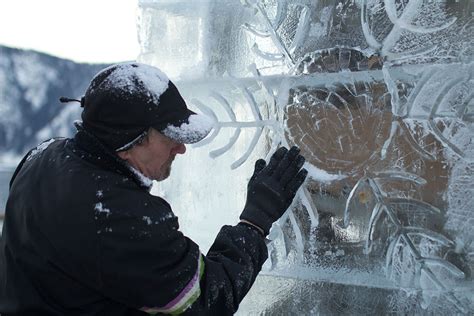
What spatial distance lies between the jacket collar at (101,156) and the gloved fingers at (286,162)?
1.42 ft

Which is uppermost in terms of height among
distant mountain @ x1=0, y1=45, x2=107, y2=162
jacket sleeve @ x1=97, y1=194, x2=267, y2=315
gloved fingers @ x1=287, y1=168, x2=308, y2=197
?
gloved fingers @ x1=287, y1=168, x2=308, y2=197

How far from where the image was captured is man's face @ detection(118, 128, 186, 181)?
51.8 inches

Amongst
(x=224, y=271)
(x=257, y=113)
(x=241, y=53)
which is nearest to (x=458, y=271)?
(x=224, y=271)

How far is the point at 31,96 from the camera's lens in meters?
4.96

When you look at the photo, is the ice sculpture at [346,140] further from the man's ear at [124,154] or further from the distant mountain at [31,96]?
the distant mountain at [31,96]

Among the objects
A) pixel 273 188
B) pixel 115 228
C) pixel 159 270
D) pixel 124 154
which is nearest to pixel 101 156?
pixel 124 154

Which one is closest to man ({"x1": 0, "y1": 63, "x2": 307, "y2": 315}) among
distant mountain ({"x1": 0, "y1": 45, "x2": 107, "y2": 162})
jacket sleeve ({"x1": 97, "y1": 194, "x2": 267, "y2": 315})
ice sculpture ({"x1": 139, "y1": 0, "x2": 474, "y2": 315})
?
jacket sleeve ({"x1": 97, "y1": 194, "x2": 267, "y2": 315})

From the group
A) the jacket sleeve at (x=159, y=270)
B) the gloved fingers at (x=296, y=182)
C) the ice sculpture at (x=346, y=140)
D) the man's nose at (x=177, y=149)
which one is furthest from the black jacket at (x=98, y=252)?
the ice sculpture at (x=346, y=140)

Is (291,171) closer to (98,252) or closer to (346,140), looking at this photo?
(346,140)

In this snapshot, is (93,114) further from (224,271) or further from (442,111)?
(442,111)

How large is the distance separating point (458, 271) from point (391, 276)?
206 mm

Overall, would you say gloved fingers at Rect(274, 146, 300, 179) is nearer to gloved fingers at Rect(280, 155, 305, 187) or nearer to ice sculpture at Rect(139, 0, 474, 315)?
gloved fingers at Rect(280, 155, 305, 187)

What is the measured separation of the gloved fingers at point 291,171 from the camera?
5.03ft

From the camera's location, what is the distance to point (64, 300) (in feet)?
4.10
